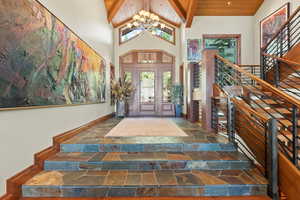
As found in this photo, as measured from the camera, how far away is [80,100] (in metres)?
3.70

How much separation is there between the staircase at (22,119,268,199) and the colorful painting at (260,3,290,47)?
4504 mm

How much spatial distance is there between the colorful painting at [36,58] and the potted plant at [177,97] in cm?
444

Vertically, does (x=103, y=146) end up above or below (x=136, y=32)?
below

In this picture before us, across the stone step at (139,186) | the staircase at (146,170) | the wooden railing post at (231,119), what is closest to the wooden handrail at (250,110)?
the wooden railing post at (231,119)

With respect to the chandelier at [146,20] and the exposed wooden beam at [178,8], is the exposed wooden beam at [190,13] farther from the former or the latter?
the chandelier at [146,20]

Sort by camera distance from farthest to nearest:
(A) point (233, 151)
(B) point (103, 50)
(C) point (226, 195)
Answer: (B) point (103, 50)
(A) point (233, 151)
(C) point (226, 195)

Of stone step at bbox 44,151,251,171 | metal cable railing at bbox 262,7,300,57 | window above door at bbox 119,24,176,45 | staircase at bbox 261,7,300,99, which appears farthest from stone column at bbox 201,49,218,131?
window above door at bbox 119,24,176,45

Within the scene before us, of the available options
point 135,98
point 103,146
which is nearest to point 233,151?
point 103,146

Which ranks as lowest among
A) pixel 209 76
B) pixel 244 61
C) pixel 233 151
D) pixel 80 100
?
pixel 233 151

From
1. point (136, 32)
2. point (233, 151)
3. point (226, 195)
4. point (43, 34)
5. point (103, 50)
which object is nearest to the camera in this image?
point (226, 195)

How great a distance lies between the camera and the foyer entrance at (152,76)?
26.1ft

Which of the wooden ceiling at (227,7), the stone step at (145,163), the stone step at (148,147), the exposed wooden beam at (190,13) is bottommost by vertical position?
the stone step at (145,163)

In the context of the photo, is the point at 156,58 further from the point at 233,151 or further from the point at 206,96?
the point at 233,151

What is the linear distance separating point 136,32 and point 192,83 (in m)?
4.18
